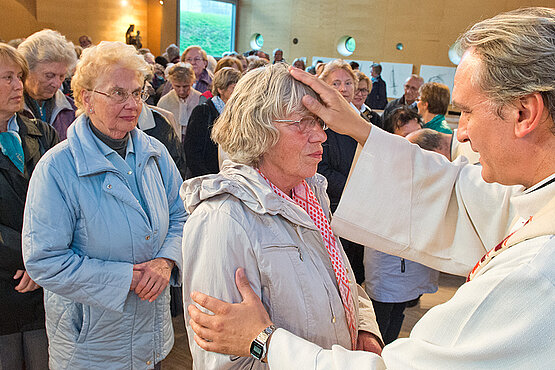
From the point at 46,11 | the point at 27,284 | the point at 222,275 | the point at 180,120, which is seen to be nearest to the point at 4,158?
the point at 27,284

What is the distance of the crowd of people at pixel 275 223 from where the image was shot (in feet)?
3.45

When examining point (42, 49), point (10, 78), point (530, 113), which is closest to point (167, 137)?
point (42, 49)

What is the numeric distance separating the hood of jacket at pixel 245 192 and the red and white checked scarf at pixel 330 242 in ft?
0.44

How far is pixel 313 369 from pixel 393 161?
0.86 metres

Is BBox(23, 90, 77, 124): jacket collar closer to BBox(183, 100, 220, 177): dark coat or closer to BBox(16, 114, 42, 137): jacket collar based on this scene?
BBox(16, 114, 42, 137): jacket collar

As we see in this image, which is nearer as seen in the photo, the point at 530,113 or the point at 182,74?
the point at 530,113

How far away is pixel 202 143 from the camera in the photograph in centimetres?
415

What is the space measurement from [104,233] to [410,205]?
51.8 inches

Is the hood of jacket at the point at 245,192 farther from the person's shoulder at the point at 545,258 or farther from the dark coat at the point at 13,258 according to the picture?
the dark coat at the point at 13,258

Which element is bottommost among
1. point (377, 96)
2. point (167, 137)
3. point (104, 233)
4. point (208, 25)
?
point (377, 96)

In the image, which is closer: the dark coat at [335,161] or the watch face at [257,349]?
the watch face at [257,349]

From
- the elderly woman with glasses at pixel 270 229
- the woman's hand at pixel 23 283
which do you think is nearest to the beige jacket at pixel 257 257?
the elderly woman with glasses at pixel 270 229

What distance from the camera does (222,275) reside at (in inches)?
56.1

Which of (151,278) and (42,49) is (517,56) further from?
(42,49)
